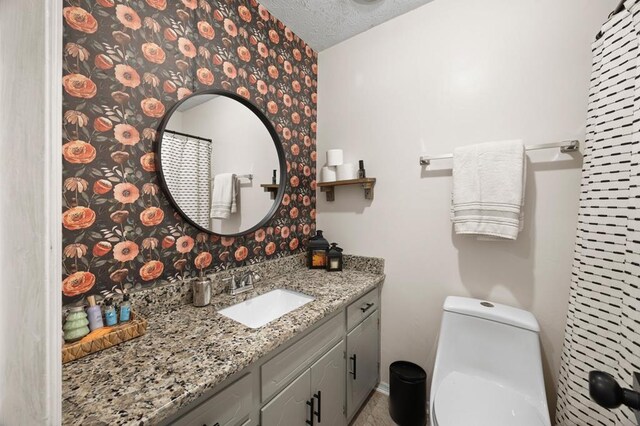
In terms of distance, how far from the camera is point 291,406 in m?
0.98

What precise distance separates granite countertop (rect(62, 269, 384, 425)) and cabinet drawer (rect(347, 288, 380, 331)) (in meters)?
0.24

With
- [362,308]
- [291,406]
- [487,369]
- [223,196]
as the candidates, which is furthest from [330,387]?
[223,196]

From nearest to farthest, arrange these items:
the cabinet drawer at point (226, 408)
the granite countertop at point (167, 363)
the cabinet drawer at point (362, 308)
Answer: the granite countertop at point (167, 363) → the cabinet drawer at point (226, 408) → the cabinet drawer at point (362, 308)

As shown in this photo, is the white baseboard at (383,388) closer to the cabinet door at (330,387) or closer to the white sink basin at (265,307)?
the cabinet door at (330,387)

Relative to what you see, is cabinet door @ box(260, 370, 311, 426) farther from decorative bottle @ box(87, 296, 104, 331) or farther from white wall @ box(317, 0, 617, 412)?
white wall @ box(317, 0, 617, 412)

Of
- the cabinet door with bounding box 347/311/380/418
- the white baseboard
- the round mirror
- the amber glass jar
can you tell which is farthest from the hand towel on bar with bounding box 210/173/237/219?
the white baseboard

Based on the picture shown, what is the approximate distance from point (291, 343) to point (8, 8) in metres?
1.18

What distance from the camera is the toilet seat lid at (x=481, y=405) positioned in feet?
3.13

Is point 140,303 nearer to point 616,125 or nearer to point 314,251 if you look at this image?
point 314,251

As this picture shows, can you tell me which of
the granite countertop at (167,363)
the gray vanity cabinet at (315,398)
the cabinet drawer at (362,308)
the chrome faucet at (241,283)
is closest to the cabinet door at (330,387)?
the gray vanity cabinet at (315,398)

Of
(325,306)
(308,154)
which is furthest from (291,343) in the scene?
(308,154)

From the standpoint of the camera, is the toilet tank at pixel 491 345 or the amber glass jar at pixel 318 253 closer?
the toilet tank at pixel 491 345

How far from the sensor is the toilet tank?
1130 mm

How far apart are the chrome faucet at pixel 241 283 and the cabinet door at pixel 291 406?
0.52m
